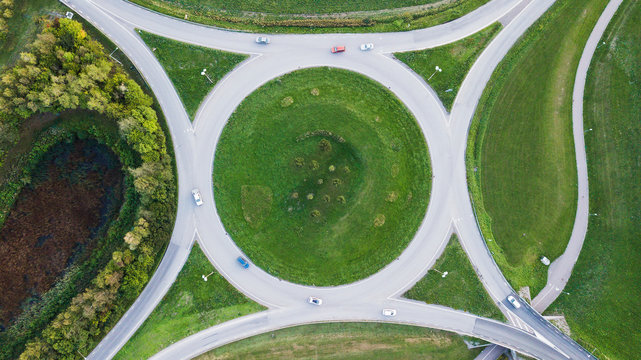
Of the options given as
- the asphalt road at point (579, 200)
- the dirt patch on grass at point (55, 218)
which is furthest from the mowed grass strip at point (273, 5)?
the asphalt road at point (579, 200)

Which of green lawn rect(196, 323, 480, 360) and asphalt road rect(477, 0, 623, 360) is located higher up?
asphalt road rect(477, 0, 623, 360)

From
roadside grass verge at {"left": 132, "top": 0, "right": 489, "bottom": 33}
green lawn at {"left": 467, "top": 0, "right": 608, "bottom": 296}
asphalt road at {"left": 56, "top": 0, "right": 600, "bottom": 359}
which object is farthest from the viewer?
roadside grass verge at {"left": 132, "top": 0, "right": 489, "bottom": 33}

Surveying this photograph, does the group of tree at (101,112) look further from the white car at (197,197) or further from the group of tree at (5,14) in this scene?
the group of tree at (5,14)

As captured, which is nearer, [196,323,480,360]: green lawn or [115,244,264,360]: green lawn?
[115,244,264,360]: green lawn

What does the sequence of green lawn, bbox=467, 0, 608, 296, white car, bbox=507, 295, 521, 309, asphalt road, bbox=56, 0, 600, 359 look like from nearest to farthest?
white car, bbox=507, 295, 521, 309, asphalt road, bbox=56, 0, 600, 359, green lawn, bbox=467, 0, 608, 296

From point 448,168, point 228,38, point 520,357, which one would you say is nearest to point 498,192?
point 448,168

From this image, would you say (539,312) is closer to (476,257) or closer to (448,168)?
(476,257)

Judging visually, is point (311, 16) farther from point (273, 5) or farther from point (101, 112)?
point (101, 112)

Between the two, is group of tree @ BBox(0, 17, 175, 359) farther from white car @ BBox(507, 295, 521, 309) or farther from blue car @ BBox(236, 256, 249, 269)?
white car @ BBox(507, 295, 521, 309)

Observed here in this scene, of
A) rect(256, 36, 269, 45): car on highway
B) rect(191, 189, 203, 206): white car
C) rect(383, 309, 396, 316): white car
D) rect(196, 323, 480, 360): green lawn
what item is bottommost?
rect(196, 323, 480, 360): green lawn

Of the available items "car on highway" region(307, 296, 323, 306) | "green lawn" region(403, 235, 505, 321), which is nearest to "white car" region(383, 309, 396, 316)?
"green lawn" region(403, 235, 505, 321)
